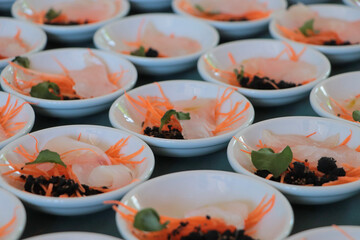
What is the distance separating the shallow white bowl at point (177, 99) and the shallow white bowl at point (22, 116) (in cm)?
28

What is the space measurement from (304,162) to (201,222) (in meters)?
0.47

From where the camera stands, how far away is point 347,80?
2.06 metres

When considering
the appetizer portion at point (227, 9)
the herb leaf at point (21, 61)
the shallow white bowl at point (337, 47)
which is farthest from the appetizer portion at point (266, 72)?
the herb leaf at point (21, 61)

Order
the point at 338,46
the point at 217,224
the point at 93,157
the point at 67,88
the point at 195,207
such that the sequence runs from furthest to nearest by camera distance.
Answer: the point at 338,46
the point at 67,88
the point at 93,157
the point at 195,207
the point at 217,224

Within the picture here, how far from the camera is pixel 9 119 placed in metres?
1.88

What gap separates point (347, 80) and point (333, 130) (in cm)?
39

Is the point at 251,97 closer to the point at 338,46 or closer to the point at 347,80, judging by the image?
the point at 347,80

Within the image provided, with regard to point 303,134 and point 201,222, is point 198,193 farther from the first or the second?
point 303,134

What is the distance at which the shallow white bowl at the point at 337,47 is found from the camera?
90.5 inches

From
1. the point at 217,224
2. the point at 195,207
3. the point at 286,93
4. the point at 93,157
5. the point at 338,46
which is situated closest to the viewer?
the point at 217,224

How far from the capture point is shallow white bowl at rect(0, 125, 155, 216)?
140 cm

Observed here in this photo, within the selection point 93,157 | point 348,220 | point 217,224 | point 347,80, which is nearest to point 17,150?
point 93,157

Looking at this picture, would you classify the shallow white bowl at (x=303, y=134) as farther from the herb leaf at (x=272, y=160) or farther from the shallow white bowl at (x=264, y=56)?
the shallow white bowl at (x=264, y=56)

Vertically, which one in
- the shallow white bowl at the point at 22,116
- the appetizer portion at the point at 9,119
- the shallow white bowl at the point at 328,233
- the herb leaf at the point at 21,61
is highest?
the shallow white bowl at the point at 328,233
